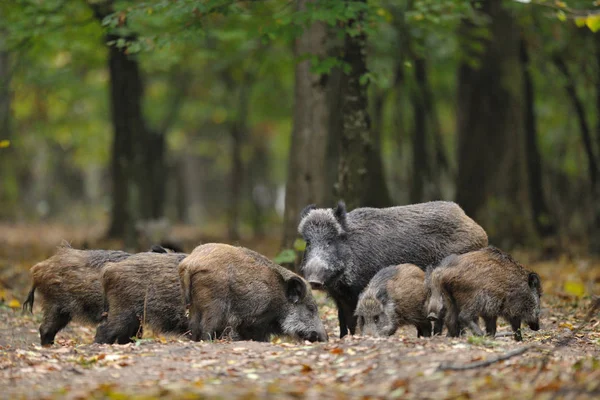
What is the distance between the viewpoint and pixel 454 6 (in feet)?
47.5

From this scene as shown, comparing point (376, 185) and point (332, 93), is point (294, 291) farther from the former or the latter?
point (376, 185)

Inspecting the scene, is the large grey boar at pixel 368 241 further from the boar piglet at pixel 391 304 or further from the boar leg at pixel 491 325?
the boar leg at pixel 491 325

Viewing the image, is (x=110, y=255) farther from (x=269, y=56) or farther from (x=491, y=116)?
(x=269, y=56)

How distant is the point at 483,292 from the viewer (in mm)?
8602

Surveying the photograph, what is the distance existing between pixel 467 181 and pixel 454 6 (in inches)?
256

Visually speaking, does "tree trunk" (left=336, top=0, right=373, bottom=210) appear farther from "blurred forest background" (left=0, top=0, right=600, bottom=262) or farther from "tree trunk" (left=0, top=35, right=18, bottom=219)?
"tree trunk" (left=0, top=35, right=18, bottom=219)

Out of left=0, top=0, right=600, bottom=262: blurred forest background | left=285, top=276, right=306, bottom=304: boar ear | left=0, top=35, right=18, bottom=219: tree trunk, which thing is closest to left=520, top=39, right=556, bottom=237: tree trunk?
left=0, top=0, right=600, bottom=262: blurred forest background

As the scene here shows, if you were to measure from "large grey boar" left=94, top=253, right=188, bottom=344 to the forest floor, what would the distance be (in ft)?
1.51

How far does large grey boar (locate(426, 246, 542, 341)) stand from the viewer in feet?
28.3

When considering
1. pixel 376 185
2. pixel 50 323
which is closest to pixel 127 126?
pixel 376 185

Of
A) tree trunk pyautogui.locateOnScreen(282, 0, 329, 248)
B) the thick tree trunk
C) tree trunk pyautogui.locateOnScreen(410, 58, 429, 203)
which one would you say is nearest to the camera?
tree trunk pyautogui.locateOnScreen(282, 0, 329, 248)

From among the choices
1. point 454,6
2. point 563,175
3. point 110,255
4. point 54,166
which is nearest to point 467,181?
point 454,6

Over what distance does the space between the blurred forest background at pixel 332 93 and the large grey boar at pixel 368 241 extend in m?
2.31

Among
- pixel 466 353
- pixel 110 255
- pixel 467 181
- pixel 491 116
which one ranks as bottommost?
pixel 466 353
